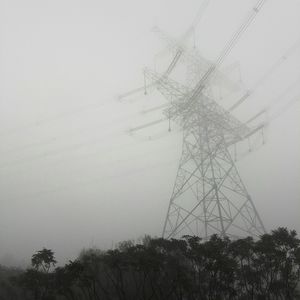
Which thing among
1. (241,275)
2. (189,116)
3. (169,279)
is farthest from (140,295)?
(189,116)

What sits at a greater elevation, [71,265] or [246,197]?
[246,197]

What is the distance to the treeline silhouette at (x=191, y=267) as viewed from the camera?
Answer: 2986cm

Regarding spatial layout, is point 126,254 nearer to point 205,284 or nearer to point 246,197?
point 205,284

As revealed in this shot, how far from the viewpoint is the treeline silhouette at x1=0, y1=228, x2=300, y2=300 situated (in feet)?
98.0

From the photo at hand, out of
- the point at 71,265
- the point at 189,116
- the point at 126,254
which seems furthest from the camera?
the point at 189,116

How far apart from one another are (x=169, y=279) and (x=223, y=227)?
23.2ft

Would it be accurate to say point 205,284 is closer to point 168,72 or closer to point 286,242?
point 286,242

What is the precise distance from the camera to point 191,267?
112 ft

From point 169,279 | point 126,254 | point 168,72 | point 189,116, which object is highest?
point 168,72

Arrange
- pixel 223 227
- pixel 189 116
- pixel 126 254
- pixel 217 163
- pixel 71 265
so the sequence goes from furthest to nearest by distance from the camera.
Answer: pixel 189 116
pixel 217 163
pixel 223 227
pixel 126 254
pixel 71 265

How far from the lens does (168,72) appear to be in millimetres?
38625

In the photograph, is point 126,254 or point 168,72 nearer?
point 126,254

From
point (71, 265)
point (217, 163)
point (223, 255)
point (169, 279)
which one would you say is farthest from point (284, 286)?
point (71, 265)

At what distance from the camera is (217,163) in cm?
3856
